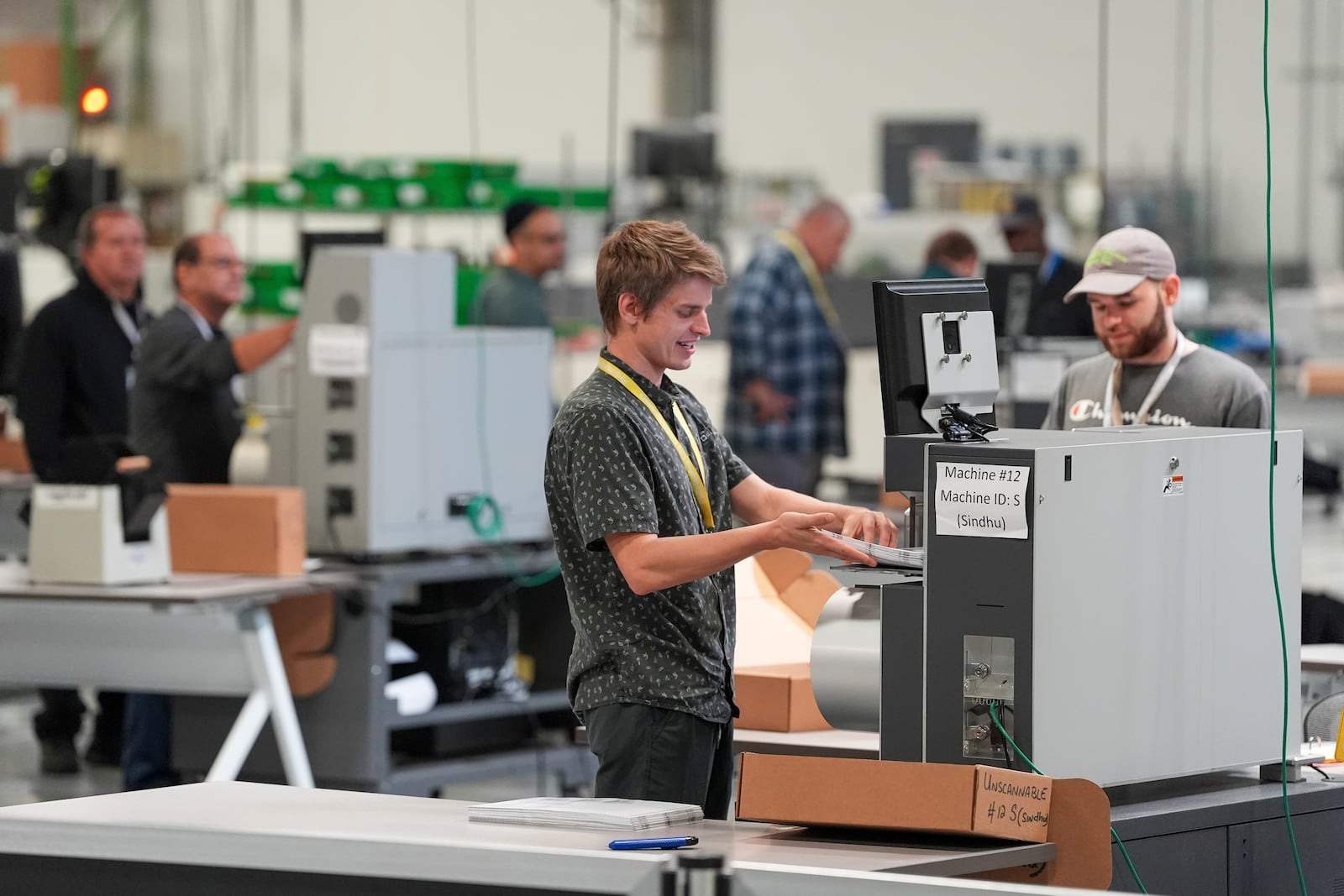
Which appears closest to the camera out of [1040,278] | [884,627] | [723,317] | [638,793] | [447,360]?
[884,627]

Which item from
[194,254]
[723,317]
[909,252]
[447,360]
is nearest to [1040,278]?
[447,360]

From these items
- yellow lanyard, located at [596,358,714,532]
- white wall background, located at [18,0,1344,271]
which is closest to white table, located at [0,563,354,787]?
yellow lanyard, located at [596,358,714,532]

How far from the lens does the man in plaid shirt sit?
6.60m

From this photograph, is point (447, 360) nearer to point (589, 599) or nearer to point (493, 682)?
point (493, 682)

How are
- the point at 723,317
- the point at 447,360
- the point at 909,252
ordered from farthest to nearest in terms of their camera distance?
the point at 909,252
the point at 723,317
the point at 447,360

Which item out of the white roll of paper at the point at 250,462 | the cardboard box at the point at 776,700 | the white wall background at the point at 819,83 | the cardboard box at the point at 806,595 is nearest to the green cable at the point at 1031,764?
the cardboard box at the point at 776,700

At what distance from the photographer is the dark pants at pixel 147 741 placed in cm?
497

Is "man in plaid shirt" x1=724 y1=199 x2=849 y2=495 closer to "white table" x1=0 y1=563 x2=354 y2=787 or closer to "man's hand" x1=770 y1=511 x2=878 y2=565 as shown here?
"white table" x1=0 y1=563 x2=354 y2=787

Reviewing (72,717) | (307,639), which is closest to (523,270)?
(307,639)

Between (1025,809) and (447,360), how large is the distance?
3.12 metres

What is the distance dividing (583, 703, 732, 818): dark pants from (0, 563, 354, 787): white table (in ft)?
6.94

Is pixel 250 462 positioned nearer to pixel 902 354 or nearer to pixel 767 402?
pixel 767 402

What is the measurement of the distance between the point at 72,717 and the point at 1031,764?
4.28m

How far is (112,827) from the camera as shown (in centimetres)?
202
